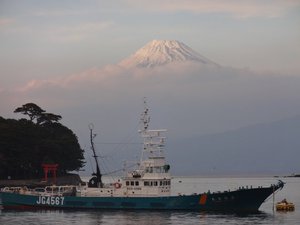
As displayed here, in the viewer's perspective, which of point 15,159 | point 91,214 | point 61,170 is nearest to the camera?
point 91,214

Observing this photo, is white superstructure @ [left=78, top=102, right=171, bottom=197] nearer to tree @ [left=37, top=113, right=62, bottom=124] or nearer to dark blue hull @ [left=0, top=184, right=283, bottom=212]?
dark blue hull @ [left=0, top=184, right=283, bottom=212]

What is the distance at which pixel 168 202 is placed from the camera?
67.7m

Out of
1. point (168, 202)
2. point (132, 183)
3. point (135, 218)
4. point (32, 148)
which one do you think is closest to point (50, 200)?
point (132, 183)

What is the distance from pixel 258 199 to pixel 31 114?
63.9m

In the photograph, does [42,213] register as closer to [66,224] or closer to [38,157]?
[66,224]

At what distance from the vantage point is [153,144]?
224 feet

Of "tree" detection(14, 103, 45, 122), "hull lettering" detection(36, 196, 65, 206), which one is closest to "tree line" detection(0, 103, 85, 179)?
"tree" detection(14, 103, 45, 122)

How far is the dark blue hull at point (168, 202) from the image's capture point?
222ft

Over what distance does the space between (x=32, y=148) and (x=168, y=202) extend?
47.1 meters

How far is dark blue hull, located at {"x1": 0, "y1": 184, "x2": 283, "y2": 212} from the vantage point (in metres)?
67.8

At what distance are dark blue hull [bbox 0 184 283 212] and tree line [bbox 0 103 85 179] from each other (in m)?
36.0

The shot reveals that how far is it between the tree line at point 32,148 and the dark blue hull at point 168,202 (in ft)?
118

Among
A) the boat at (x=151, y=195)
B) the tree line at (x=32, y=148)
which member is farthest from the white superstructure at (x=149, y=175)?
the tree line at (x=32, y=148)

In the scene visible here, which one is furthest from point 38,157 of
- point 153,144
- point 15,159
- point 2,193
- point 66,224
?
point 66,224
